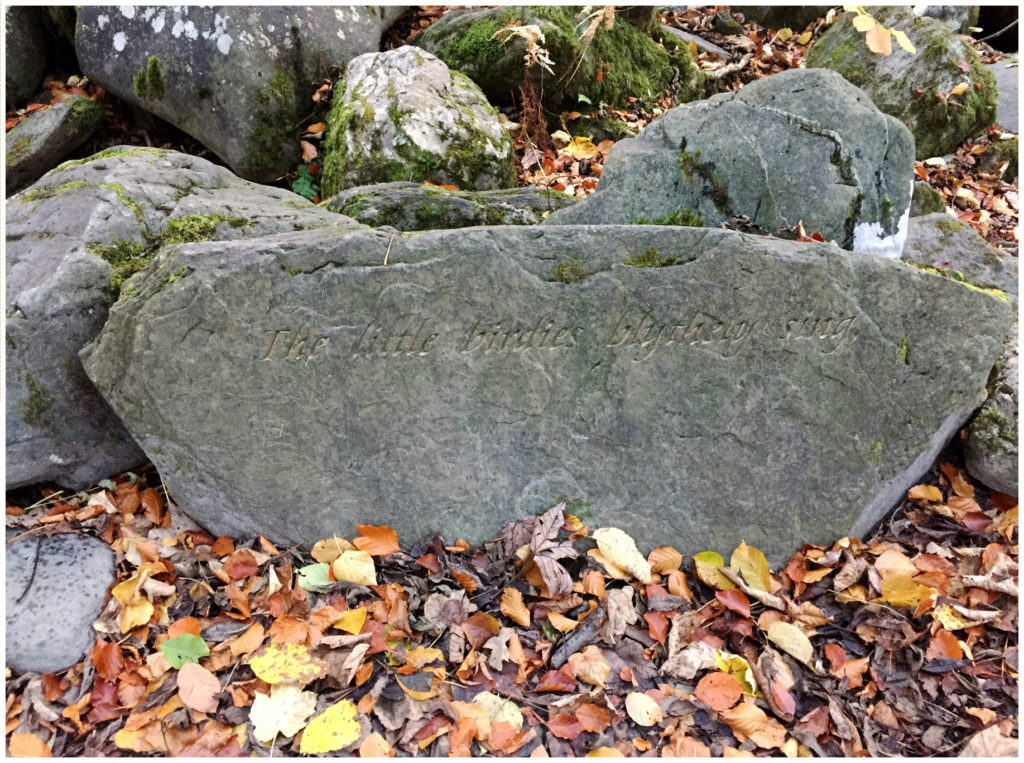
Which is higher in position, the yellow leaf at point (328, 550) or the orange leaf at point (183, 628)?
A: the yellow leaf at point (328, 550)

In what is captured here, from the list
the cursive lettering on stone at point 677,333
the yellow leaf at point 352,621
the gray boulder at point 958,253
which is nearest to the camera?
the yellow leaf at point 352,621

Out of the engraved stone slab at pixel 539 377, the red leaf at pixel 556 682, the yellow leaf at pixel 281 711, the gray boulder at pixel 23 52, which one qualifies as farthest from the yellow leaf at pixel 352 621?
the gray boulder at pixel 23 52

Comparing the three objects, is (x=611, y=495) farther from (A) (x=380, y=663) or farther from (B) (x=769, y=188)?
(B) (x=769, y=188)

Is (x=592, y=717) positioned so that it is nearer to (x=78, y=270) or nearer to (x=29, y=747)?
(x=29, y=747)

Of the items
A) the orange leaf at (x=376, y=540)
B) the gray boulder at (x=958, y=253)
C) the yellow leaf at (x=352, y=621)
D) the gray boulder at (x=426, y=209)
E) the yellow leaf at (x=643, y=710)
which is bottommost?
the yellow leaf at (x=643, y=710)

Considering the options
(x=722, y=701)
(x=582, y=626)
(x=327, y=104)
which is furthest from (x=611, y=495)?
(x=327, y=104)

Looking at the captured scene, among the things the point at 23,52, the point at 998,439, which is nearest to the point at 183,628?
the point at 998,439

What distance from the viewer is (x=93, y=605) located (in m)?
2.68

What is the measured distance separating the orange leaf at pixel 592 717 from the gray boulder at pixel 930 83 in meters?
5.30

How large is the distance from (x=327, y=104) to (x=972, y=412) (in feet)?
15.0

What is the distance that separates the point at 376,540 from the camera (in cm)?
293

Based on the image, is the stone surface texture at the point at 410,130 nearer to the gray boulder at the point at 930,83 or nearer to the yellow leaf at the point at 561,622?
the yellow leaf at the point at 561,622

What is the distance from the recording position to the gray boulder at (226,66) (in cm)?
464

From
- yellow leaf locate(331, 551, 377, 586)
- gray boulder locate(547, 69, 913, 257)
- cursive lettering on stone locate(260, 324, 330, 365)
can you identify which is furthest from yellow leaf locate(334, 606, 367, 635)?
gray boulder locate(547, 69, 913, 257)
